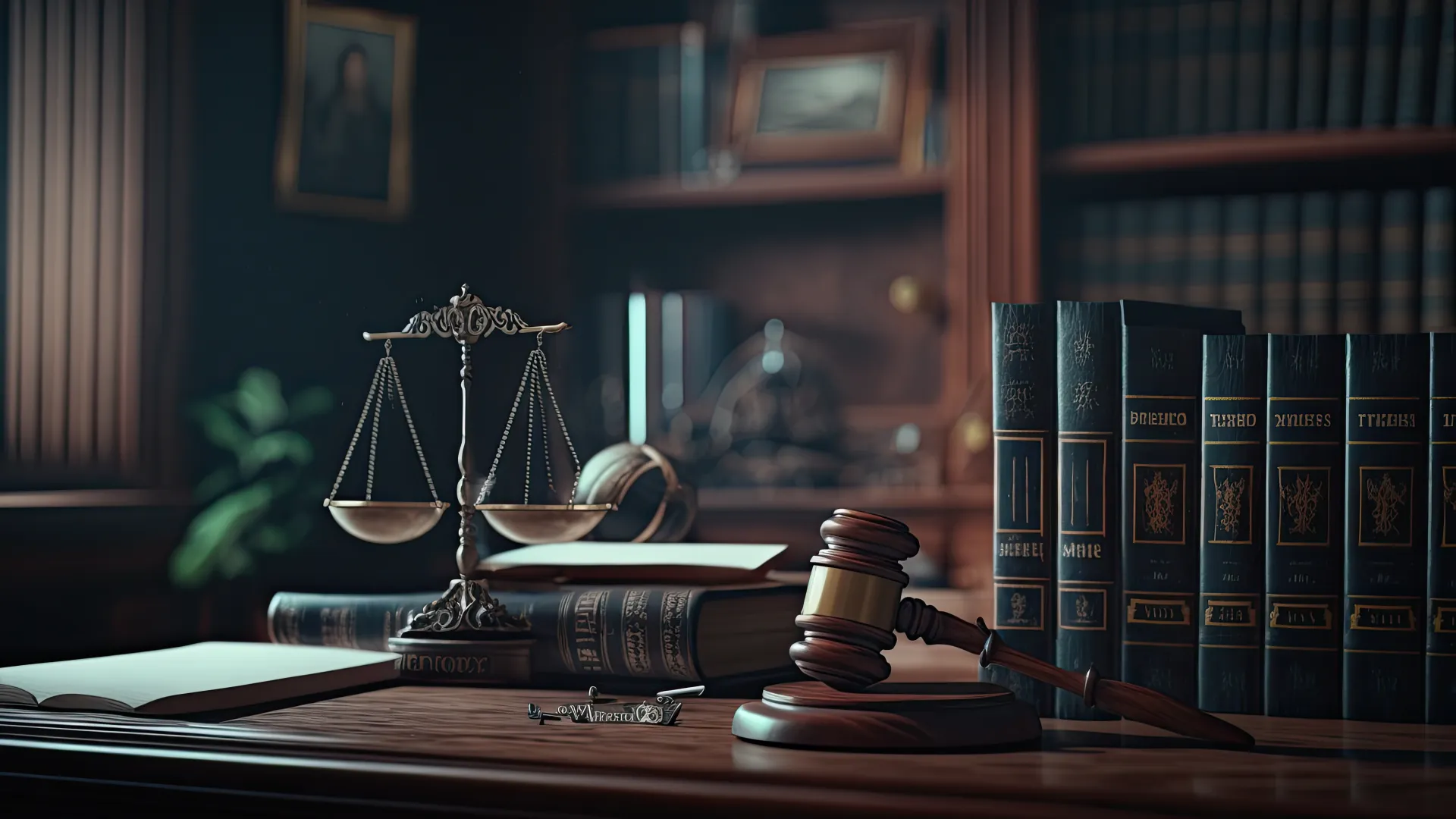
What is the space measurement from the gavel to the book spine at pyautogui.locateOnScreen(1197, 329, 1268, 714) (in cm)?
11

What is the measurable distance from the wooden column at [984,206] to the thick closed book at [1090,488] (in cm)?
180

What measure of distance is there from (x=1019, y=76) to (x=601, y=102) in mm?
884

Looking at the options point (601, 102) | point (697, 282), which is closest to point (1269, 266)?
point (697, 282)

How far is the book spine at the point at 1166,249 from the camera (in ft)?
8.70

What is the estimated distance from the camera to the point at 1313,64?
2.57 metres

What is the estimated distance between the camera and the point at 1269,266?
259 cm

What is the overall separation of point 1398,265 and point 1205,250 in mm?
314

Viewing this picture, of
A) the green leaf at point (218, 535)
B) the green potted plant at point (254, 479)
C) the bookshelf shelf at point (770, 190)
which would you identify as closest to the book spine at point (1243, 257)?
the bookshelf shelf at point (770, 190)

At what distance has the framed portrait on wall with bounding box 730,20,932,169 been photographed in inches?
116

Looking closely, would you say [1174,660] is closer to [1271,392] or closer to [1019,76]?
[1271,392]

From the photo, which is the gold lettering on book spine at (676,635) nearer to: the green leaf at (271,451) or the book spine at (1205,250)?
the green leaf at (271,451)

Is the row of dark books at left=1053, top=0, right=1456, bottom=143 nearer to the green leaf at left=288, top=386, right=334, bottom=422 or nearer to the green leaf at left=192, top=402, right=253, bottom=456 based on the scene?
the green leaf at left=288, top=386, right=334, bottom=422

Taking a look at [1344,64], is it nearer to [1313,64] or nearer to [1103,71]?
[1313,64]

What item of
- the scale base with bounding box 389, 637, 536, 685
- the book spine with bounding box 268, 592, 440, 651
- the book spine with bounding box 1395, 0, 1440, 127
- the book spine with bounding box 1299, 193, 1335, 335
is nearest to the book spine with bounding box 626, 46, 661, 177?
the book spine with bounding box 1299, 193, 1335, 335
